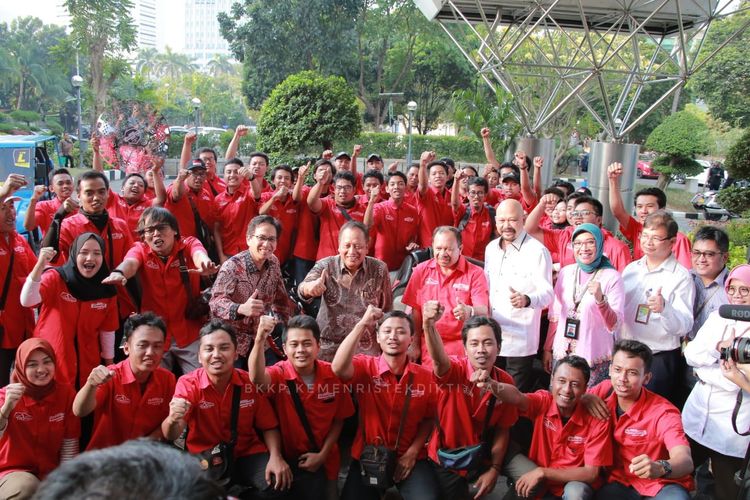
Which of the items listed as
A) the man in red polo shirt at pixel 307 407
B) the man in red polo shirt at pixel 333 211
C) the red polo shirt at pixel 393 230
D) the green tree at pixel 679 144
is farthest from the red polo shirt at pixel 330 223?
the green tree at pixel 679 144

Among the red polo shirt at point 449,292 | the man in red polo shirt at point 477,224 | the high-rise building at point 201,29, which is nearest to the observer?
the red polo shirt at point 449,292

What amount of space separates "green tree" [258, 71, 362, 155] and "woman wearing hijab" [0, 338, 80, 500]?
11.7 m

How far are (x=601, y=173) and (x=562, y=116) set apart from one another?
1577cm

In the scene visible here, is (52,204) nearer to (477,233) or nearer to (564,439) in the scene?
(477,233)

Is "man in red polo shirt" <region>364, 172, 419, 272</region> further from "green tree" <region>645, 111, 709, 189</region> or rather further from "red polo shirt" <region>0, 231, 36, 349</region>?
"green tree" <region>645, 111, 709, 189</region>

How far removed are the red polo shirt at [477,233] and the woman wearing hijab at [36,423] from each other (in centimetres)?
365

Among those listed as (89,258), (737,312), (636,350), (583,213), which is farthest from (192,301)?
(737,312)

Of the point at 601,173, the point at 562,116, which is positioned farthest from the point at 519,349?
the point at 562,116

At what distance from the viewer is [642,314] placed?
4.05m

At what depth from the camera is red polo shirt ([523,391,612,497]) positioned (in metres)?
3.40

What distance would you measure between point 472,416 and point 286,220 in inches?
119

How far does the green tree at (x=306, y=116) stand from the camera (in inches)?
576

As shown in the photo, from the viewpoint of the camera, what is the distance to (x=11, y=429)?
3.23 metres

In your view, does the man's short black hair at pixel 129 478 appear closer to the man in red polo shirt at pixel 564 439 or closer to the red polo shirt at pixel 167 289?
the man in red polo shirt at pixel 564 439
